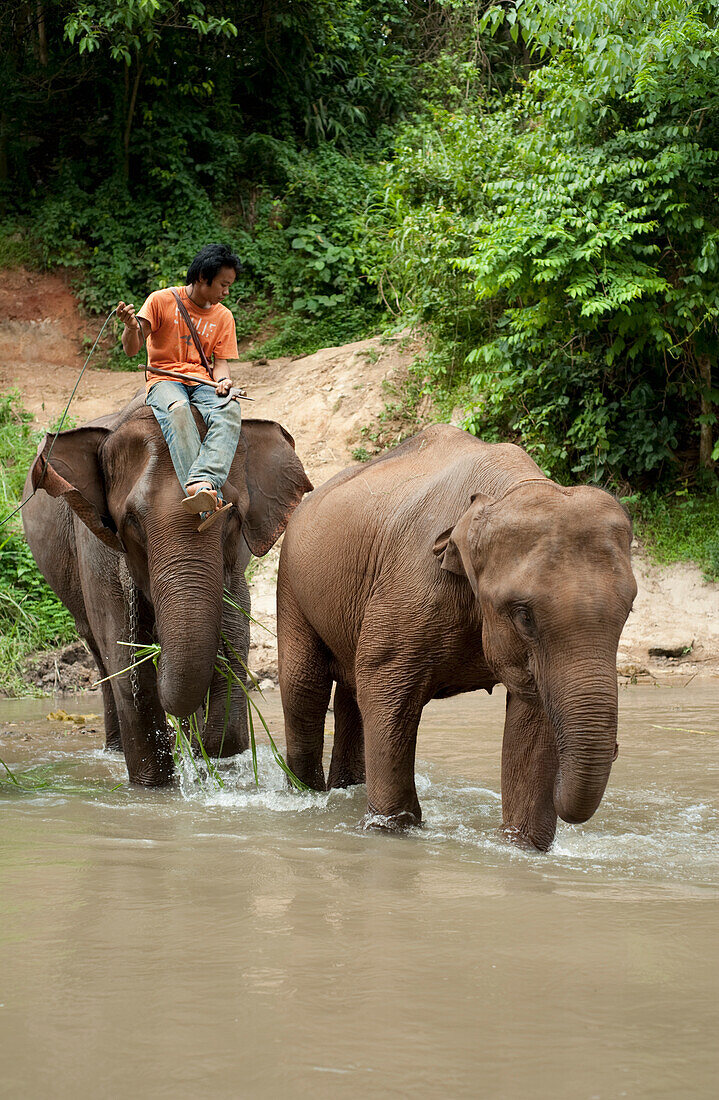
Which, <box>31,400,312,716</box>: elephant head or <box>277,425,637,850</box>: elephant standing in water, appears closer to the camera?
<box>277,425,637,850</box>: elephant standing in water

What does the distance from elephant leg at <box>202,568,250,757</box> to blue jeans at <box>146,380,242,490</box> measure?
0.89m

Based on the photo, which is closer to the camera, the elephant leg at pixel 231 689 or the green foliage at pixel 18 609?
the elephant leg at pixel 231 689

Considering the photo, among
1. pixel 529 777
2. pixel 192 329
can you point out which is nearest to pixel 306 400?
pixel 192 329

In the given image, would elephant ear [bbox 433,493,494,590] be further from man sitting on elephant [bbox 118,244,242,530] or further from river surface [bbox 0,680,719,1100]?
man sitting on elephant [bbox 118,244,242,530]

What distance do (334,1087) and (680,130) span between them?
1125 cm

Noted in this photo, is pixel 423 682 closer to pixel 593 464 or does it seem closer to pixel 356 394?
pixel 593 464

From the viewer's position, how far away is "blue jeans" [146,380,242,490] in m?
5.89

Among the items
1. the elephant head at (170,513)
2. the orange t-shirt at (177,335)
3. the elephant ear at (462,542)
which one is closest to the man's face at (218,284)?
the orange t-shirt at (177,335)

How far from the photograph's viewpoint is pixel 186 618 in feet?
18.5

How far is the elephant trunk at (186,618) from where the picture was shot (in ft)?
18.5

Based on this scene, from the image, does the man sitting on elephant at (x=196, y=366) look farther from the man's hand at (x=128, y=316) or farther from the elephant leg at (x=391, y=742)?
the elephant leg at (x=391, y=742)

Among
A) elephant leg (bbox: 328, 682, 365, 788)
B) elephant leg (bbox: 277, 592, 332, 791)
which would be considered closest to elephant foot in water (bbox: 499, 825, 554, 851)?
elephant leg (bbox: 277, 592, 332, 791)

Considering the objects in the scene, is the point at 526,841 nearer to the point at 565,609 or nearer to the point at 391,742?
the point at 391,742

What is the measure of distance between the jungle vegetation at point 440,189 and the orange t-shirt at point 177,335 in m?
5.56
